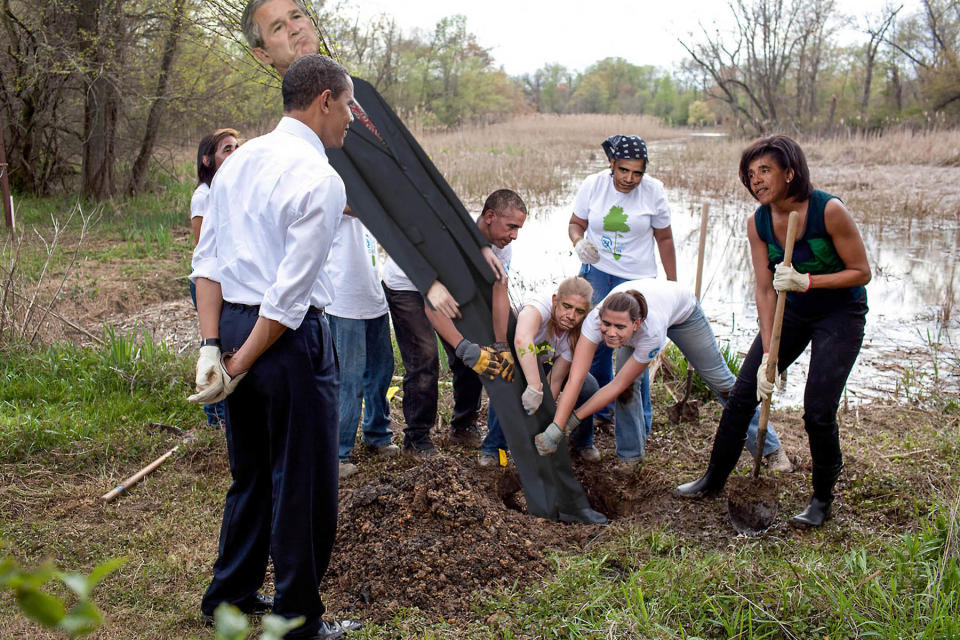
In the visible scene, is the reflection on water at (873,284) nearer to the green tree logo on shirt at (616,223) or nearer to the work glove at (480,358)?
the green tree logo on shirt at (616,223)

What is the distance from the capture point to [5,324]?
17.1ft

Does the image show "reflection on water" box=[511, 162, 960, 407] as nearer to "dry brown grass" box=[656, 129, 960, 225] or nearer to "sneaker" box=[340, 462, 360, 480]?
"dry brown grass" box=[656, 129, 960, 225]

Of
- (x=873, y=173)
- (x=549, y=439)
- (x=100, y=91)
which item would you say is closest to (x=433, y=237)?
(x=549, y=439)

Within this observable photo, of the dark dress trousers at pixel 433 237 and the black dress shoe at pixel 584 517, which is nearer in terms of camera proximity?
the dark dress trousers at pixel 433 237

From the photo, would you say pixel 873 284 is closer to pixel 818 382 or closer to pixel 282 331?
pixel 818 382

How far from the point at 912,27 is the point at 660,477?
35.0 meters

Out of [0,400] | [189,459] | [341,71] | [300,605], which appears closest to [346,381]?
[189,459]

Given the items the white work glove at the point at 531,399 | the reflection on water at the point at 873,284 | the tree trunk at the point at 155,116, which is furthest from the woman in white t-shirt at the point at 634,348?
the tree trunk at the point at 155,116

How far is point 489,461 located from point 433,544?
1213mm

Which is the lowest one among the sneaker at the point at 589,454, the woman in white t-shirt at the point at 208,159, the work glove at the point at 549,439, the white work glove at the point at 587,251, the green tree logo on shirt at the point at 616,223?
the sneaker at the point at 589,454

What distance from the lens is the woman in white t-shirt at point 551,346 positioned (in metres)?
3.94

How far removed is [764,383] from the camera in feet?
11.7

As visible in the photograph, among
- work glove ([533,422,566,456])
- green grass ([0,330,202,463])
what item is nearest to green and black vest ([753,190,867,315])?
work glove ([533,422,566,456])

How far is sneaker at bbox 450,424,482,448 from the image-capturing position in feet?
15.6
